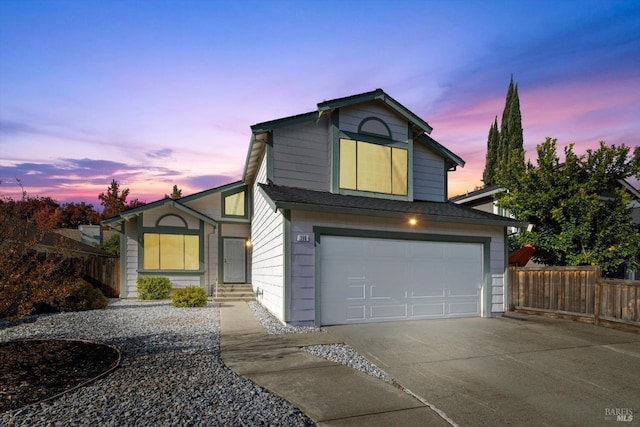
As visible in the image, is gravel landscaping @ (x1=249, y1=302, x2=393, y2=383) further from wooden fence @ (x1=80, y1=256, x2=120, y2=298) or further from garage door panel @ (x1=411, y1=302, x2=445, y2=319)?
wooden fence @ (x1=80, y1=256, x2=120, y2=298)

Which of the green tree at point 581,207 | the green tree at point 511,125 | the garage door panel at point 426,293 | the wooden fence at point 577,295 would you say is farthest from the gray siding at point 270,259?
the green tree at point 511,125

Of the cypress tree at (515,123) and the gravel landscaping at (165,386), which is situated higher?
the cypress tree at (515,123)

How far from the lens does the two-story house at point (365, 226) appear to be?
28.1 feet

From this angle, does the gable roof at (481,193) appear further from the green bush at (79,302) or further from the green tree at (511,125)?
the green tree at (511,125)

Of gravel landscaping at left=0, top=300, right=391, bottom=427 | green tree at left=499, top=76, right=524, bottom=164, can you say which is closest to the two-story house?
gravel landscaping at left=0, top=300, right=391, bottom=427

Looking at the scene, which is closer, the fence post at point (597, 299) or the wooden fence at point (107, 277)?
the fence post at point (597, 299)

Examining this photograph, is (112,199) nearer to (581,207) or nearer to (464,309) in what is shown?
(464,309)

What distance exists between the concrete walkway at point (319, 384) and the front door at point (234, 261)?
26.2 ft

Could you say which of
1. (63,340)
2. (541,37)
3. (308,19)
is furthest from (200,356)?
(541,37)

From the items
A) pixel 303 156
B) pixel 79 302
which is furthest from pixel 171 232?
pixel 303 156

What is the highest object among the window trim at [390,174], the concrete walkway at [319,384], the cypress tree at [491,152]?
the cypress tree at [491,152]

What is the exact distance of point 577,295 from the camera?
32.1 ft

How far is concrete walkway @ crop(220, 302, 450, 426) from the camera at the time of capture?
3.71 meters

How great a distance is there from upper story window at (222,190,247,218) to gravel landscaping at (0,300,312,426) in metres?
8.10
